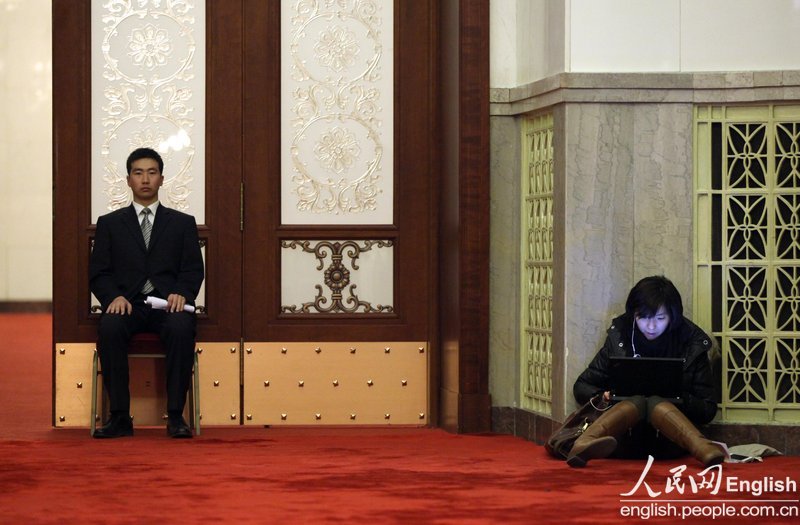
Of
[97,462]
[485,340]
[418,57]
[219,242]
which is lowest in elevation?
[97,462]

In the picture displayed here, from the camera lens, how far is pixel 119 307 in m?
7.11

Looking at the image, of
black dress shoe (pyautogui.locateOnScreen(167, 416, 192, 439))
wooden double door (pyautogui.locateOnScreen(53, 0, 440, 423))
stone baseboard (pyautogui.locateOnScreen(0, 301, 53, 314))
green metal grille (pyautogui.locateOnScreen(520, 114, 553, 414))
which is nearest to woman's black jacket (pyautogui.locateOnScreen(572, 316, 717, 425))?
green metal grille (pyautogui.locateOnScreen(520, 114, 553, 414))

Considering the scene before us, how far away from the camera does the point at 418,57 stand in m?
7.54

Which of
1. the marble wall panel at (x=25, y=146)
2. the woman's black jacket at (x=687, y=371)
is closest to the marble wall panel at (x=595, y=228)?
the woman's black jacket at (x=687, y=371)

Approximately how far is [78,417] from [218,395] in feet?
2.42

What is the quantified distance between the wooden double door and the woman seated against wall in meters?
1.51

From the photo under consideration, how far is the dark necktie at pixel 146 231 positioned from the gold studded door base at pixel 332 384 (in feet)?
1.95

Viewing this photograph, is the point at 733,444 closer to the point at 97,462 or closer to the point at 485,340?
the point at 485,340

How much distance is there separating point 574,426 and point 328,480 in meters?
1.22

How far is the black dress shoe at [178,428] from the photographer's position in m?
7.02

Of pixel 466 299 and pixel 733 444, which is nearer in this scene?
pixel 733 444

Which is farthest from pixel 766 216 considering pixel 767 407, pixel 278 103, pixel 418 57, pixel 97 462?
pixel 97 462

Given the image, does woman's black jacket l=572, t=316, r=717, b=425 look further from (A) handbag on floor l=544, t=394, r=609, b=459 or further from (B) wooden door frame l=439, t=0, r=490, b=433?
(B) wooden door frame l=439, t=0, r=490, b=433

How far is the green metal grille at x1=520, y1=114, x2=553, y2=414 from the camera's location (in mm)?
6871
